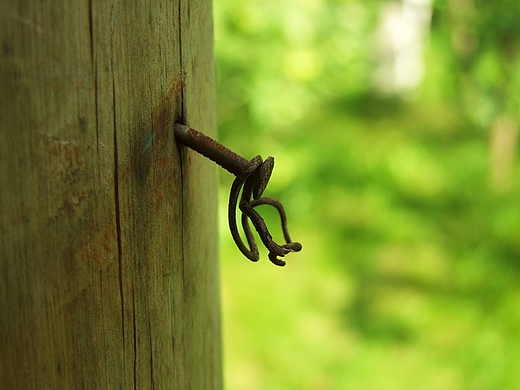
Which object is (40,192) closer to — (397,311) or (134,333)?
(134,333)

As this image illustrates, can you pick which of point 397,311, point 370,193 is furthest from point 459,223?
point 397,311

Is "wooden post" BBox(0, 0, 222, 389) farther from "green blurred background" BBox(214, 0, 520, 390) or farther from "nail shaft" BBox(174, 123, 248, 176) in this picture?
"green blurred background" BBox(214, 0, 520, 390)

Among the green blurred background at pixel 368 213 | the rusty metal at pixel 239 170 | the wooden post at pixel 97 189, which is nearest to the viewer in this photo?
the wooden post at pixel 97 189

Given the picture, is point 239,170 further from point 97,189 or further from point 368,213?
point 368,213

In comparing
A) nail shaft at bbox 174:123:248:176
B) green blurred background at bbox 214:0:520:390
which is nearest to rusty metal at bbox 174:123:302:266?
nail shaft at bbox 174:123:248:176

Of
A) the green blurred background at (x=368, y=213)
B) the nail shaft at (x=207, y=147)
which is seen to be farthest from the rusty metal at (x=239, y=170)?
the green blurred background at (x=368, y=213)

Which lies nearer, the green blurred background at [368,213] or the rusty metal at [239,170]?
the rusty metal at [239,170]

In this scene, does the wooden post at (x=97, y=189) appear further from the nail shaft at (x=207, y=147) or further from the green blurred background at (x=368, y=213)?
the green blurred background at (x=368, y=213)
